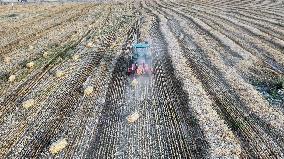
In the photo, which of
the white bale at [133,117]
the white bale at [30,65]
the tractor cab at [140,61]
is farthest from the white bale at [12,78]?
the white bale at [133,117]

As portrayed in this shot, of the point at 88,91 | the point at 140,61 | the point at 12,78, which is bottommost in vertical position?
the point at 12,78

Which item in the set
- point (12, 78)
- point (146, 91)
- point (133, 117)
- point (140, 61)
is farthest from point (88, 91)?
point (12, 78)

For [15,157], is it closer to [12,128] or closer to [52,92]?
[12,128]

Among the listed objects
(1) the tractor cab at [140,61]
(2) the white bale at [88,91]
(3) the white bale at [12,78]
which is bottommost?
(3) the white bale at [12,78]

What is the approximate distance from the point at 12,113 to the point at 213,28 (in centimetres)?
1926

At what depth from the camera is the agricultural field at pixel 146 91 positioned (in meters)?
13.2

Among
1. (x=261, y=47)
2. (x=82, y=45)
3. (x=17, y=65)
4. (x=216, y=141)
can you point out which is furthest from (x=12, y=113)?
(x=261, y=47)

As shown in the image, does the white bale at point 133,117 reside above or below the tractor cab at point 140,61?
below

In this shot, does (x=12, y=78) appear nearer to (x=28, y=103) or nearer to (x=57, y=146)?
(x=28, y=103)

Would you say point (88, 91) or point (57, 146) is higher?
point (88, 91)

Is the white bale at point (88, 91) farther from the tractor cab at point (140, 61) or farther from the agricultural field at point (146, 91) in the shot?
the tractor cab at point (140, 61)

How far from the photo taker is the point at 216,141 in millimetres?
13016

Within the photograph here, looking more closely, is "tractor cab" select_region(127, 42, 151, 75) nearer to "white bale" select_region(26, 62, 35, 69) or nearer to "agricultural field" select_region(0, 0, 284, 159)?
"agricultural field" select_region(0, 0, 284, 159)

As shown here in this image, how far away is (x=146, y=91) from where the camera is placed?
58.3 feet
